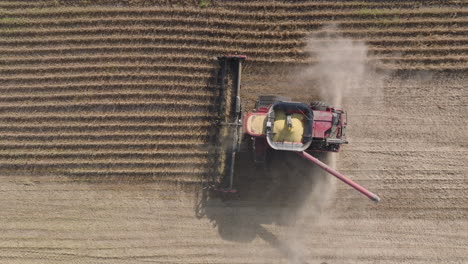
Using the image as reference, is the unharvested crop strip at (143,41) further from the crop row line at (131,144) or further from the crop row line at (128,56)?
the crop row line at (131,144)

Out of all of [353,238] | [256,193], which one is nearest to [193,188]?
[256,193]

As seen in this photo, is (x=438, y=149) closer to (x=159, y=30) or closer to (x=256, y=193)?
(x=256, y=193)

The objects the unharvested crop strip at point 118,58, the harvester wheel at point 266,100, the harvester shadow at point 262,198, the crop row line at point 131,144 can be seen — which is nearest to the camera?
the harvester wheel at point 266,100

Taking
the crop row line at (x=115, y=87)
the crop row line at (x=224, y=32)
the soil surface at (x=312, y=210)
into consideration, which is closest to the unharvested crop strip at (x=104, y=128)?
the crop row line at (x=115, y=87)

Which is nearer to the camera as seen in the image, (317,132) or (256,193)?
(317,132)

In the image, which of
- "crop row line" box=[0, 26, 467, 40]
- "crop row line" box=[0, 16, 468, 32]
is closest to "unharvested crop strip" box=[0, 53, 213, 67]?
"crop row line" box=[0, 26, 467, 40]

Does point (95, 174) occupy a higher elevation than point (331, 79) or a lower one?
lower

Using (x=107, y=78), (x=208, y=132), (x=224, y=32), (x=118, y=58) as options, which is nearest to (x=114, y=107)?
(x=107, y=78)
